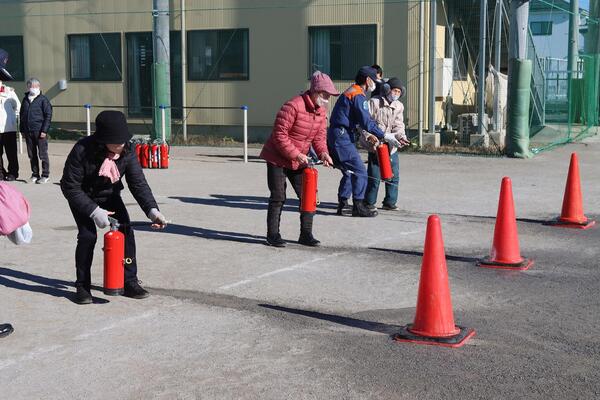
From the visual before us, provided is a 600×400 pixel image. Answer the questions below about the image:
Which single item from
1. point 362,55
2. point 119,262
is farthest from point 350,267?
point 362,55

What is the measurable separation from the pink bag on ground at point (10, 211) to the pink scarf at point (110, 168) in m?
1.56

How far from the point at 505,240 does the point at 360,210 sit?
3.36 m

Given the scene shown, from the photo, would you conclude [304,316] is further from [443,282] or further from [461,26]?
[461,26]

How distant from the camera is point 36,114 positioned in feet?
50.5

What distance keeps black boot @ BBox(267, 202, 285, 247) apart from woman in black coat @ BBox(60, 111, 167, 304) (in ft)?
8.25

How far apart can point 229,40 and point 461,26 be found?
6.18m

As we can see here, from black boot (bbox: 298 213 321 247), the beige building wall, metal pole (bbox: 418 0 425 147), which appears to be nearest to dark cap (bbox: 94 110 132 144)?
black boot (bbox: 298 213 321 247)

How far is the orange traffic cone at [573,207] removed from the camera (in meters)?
10.9

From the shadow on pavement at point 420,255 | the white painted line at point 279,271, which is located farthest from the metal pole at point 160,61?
the white painted line at point 279,271

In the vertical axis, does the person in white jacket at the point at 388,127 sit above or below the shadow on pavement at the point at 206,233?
above

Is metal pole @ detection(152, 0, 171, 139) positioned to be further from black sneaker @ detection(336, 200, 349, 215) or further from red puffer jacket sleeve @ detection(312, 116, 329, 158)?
red puffer jacket sleeve @ detection(312, 116, 329, 158)

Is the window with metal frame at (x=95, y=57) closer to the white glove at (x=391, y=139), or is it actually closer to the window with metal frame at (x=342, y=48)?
the window with metal frame at (x=342, y=48)

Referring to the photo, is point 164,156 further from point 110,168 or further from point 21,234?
point 21,234

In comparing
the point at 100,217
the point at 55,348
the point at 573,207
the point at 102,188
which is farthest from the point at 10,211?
the point at 573,207
